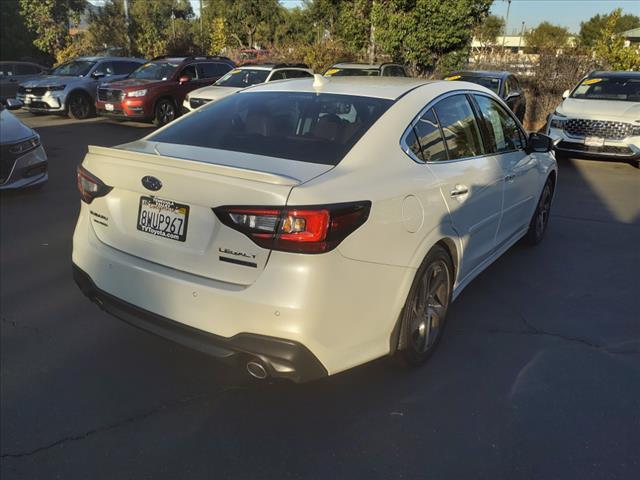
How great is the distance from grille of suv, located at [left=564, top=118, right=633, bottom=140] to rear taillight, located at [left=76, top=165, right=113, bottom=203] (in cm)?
947

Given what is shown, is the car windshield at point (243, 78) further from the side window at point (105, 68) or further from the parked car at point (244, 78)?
the side window at point (105, 68)

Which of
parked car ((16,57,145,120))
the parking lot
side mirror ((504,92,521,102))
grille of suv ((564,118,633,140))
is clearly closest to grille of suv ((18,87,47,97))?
parked car ((16,57,145,120))

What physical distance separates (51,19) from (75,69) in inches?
641

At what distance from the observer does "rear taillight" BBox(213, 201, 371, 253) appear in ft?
7.98

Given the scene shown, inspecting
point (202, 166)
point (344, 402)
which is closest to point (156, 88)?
point (202, 166)

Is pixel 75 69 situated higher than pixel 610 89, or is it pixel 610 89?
pixel 610 89

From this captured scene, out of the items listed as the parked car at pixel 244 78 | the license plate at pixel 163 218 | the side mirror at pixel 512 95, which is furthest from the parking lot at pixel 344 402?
the parked car at pixel 244 78

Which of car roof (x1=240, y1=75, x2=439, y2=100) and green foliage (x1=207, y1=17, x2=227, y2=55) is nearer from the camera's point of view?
car roof (x1=240, y1=75, x2=439, y2=100)

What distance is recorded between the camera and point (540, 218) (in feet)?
18.4

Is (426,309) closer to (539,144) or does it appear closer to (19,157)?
(539,144)

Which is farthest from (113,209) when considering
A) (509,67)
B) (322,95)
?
(509,67)

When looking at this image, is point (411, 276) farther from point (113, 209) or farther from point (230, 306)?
point (113, 209)

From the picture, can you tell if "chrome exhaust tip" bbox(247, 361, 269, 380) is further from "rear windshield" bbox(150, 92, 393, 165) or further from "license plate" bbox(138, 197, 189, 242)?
"rear windshield" bbox(150, 92, 393, 165)

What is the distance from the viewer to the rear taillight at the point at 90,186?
305 centimetres
